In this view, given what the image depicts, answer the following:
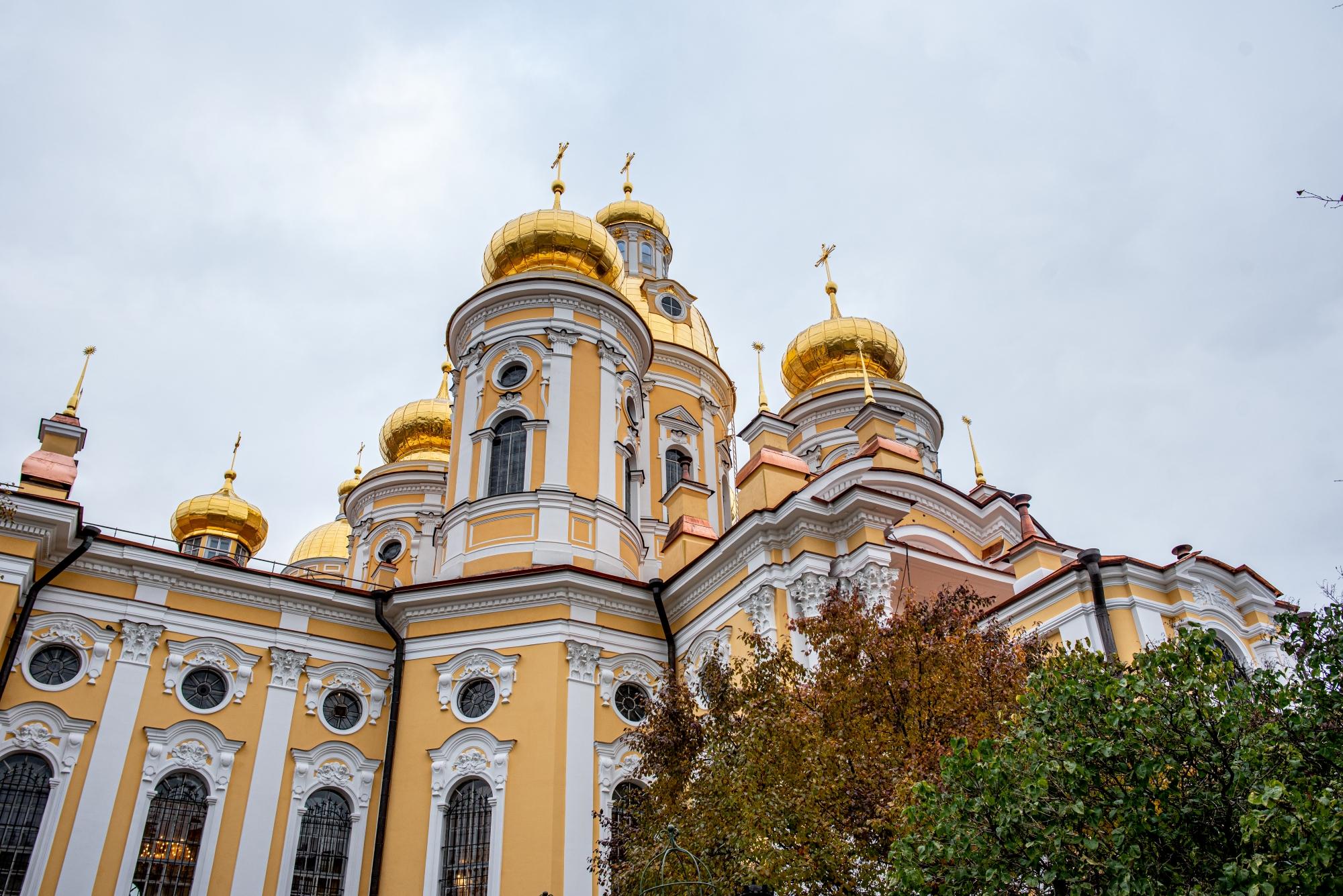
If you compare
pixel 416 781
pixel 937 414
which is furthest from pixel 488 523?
pixel 937 414

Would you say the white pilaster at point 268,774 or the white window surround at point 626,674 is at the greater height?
the white window surround at point 626,674

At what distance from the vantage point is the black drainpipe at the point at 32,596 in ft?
49.8

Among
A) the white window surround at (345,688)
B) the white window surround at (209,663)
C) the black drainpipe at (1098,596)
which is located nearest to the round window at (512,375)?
the white window surround at (345,688)

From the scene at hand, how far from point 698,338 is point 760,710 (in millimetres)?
19253

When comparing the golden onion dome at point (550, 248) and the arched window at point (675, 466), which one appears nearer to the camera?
the golden onion dome at point (550, 248)

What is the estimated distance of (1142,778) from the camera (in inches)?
281

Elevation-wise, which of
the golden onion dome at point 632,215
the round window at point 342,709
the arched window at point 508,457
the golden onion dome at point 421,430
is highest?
the golden onion dome at point 632,215

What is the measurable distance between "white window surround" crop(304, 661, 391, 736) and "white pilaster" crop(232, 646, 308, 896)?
240 mm

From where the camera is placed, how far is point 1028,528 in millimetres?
17312

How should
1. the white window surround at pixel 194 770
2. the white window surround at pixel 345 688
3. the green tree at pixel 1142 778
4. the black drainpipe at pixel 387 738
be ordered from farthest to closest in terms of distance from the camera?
the white window surround at pixel 345 688, the black drainpipe at pixel 387 738, the white window surround at pixel 194 770, the green tree at pixel 1142 778

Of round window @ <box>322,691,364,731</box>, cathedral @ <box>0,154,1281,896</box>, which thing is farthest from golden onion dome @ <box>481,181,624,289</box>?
round window @ <box>322,691,364,731</box>

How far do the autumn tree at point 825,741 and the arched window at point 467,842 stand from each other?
4.35 metres

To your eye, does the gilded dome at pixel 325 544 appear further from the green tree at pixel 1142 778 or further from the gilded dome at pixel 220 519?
the green tree at pixel 1142 778

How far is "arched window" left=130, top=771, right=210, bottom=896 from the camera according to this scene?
15.0m
